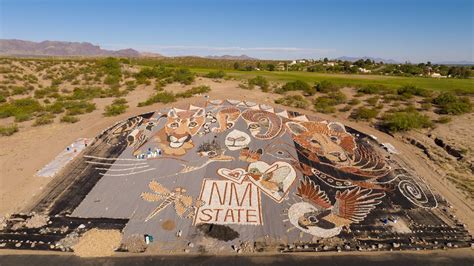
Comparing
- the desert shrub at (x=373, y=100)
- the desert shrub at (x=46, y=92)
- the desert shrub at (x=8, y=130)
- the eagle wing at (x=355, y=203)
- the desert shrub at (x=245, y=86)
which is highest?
the desert shrub at (x=245, y=86)

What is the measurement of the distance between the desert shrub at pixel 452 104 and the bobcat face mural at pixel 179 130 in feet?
80.7

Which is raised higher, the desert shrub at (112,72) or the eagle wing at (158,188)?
the desert shrub at (112,72)

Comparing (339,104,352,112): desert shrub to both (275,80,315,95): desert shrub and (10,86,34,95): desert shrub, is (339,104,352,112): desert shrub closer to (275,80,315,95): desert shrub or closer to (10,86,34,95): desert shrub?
(275,80,315,95): desert shrub

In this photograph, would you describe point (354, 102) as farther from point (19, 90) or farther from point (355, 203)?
point (19, 90)

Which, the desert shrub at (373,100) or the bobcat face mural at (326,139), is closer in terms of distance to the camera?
the bobcat face mural at (326,139)

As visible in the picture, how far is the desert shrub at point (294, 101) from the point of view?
32500 mm

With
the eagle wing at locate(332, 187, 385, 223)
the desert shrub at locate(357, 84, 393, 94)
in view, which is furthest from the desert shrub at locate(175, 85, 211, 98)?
the eagle wing at locate(332, 187, 385, 223)

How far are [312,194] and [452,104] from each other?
22.1 metres

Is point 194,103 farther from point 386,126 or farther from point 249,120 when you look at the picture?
point 386,126

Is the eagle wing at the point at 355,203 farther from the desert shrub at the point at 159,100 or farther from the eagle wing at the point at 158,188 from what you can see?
the desert shrub at the point at 159,100

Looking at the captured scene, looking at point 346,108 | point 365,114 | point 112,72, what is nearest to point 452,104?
point 365,114

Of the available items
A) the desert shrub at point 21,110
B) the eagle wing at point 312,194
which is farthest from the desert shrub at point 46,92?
the eagle wing at point 312,194

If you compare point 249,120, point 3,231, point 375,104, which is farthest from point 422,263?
point 375,104

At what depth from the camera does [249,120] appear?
26734 mm
